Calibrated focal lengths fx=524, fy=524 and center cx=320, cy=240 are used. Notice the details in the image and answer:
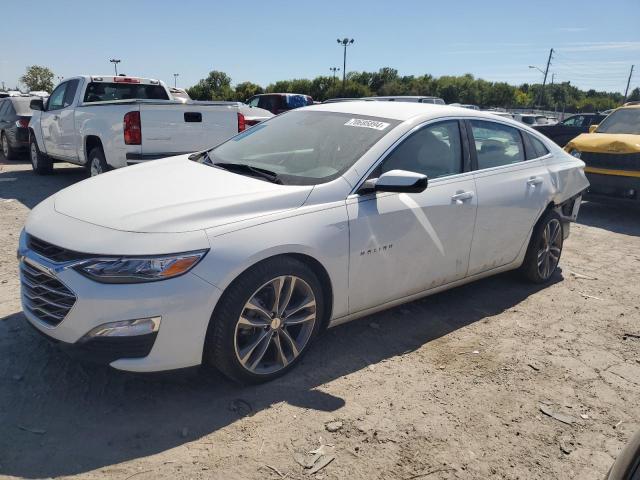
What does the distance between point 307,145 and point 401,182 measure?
0.90 metres

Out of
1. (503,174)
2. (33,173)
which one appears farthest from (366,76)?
(503,174)

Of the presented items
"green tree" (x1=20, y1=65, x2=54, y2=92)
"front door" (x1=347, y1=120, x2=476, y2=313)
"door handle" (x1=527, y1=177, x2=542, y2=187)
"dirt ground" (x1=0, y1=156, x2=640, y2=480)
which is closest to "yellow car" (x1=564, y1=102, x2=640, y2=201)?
"door handle" (x1=527, y1=177, x2=542, y2=187)

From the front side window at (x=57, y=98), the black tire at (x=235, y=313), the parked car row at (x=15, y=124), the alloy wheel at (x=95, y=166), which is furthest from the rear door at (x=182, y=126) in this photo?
the parked car row at (x=15, y=124)

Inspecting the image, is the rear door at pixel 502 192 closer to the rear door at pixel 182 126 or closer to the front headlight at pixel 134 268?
the front headlight at pixel 134 268

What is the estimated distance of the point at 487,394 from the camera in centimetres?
319

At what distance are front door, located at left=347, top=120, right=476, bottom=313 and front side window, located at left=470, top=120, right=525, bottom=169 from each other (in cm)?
22

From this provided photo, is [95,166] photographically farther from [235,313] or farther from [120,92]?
[235,313]

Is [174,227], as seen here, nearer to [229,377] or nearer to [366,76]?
[229,377]

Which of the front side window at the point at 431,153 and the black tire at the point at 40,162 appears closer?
the front side window at the point at 431,153

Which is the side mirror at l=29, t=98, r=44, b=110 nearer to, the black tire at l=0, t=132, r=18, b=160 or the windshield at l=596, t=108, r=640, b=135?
the black tire at l=0, t=132, r=18, b=160

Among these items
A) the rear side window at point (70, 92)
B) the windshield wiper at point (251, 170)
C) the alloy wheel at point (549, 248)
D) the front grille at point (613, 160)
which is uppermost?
the rear side window at point (70, 92)

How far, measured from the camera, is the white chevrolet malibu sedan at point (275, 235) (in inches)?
103

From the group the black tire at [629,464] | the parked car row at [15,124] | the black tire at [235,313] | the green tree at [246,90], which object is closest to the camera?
the black tire at [629,464]

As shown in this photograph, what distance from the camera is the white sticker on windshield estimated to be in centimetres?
369
